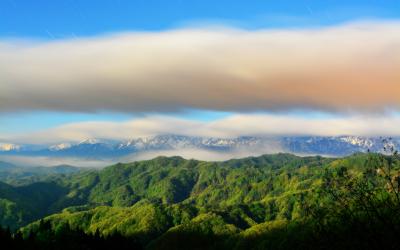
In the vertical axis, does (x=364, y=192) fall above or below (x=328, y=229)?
above

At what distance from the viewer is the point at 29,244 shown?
192m

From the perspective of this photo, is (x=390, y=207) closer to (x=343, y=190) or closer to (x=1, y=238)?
(x=343, y=190)

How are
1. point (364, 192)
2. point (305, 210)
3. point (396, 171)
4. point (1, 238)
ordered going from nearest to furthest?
point (396, 171), point (364, 192), point (305, 210), point (1, 238)

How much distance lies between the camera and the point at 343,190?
19.7 meters

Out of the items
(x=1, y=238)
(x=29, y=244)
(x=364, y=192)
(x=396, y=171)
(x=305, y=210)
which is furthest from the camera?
(x=29, y=244)

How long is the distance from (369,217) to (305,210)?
3.17 meters

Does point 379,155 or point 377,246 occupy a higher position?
point 379,155

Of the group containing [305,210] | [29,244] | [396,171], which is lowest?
[29,244]

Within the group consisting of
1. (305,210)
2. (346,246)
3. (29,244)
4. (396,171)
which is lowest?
(29,244)

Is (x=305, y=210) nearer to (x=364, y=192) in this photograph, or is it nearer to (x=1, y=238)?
(x=364, y=192)

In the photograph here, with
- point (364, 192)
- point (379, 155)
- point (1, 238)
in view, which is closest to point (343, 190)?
point (364, 192)

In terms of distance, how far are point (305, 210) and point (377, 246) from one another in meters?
3.41

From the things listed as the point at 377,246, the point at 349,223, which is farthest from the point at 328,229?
the point at 377,246

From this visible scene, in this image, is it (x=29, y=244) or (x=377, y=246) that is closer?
(x=377, y=246)
